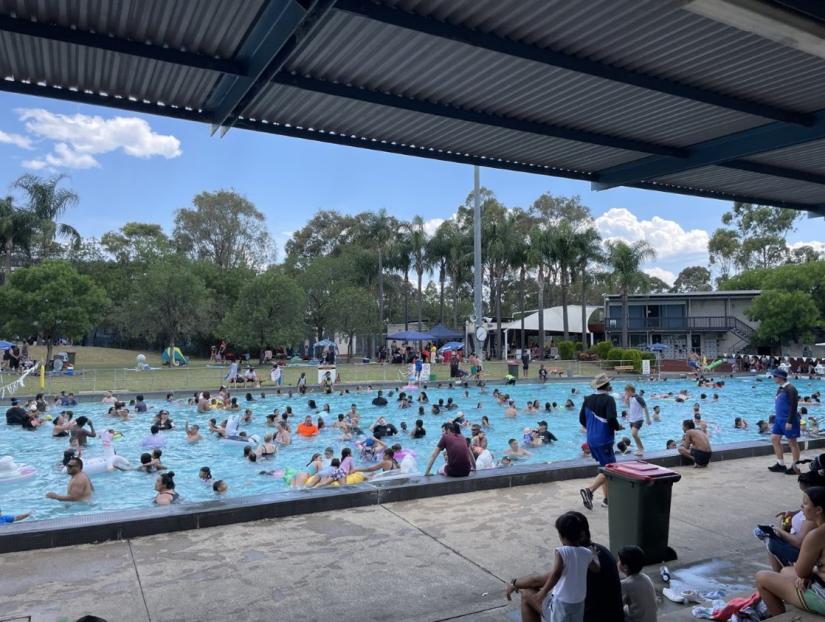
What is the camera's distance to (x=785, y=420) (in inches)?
384

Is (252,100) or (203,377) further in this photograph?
(203,377)

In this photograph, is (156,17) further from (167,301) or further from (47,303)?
(167,301)

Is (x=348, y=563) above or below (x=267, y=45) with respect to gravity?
below

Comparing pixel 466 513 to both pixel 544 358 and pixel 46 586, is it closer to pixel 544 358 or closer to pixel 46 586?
pixel 46 586

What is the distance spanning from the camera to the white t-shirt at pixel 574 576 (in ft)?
12.5

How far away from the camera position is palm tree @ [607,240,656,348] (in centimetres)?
4981

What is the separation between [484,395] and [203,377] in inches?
559

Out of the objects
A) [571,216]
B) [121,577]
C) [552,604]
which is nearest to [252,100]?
[121,577]

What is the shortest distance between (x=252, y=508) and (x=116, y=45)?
493 centimetres

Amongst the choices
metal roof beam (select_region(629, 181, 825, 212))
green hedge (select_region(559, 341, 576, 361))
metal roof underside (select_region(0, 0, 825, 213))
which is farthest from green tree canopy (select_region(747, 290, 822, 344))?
metal roof underside (select_region(0, 0, 825, 213))

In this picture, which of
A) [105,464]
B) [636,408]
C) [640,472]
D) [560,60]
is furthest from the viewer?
[636,408]

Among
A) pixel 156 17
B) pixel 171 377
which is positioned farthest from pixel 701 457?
pixel 171 377

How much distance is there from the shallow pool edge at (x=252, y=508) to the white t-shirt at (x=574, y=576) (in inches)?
167

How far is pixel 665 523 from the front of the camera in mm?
5770
